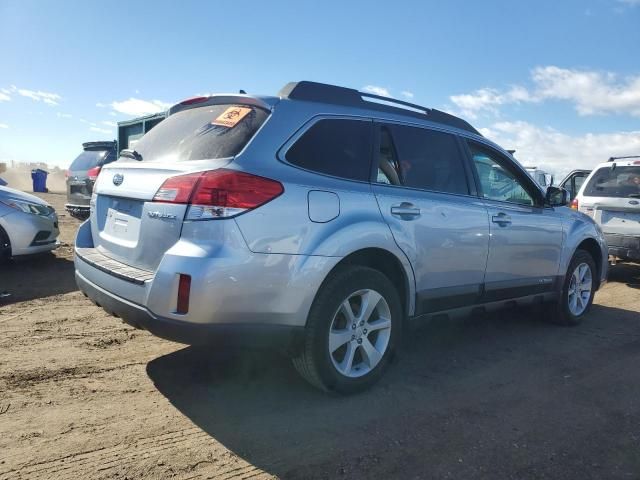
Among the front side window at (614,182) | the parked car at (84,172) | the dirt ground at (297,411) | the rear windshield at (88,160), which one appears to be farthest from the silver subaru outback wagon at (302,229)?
the rear windshield at (88,160)

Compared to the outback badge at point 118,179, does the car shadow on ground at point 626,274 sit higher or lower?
lower

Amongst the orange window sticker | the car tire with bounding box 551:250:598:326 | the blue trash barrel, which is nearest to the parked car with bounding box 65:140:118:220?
the orange window sticker

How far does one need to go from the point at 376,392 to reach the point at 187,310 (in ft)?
4.89

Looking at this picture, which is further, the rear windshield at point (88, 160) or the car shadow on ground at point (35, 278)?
the rear windshield at point (88, 160)

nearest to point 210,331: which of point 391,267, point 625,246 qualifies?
point 391,267

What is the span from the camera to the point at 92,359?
3.94 metres

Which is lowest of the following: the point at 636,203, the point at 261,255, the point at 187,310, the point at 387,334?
the point at 387,334

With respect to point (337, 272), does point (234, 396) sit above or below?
below

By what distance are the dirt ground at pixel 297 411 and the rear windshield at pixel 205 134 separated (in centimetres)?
155

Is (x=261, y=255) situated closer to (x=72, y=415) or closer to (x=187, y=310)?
(x=187, y=310)

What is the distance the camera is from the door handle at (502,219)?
4.41 meters

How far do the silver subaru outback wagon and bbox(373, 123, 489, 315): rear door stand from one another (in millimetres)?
12

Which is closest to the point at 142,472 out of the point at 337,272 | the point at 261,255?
the point at 261,255

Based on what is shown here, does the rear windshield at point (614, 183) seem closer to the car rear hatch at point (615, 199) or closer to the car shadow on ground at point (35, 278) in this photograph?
the car rear hatch at point (615, 199)
